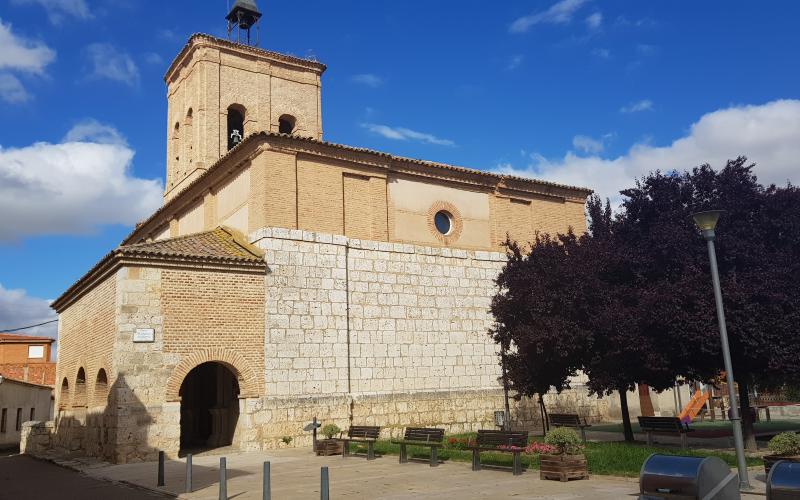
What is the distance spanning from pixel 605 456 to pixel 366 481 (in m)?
4.87

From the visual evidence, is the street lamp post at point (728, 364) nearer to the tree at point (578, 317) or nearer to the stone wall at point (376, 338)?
the tree at point (578, 317)

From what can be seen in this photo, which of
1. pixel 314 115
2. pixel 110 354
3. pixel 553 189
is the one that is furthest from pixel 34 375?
pixel 553 189

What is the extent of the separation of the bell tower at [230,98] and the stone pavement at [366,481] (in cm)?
1489

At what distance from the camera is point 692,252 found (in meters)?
15.3

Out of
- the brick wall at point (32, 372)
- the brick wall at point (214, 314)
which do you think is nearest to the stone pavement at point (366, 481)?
the brick wall at point (214, 314)

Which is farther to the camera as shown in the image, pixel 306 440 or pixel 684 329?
pixel 306 440

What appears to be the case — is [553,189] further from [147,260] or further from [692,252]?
[147,260]

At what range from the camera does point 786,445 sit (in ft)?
33.8

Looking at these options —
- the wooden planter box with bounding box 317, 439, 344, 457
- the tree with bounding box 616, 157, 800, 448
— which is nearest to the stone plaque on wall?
the wooden planter box with bounding box 317, 439, 344, 457

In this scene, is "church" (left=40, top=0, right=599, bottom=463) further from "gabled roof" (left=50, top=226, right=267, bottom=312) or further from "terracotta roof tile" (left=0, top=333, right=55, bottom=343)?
"terracotta roof tile" (left=0, top=333, right=55, bottom=343)

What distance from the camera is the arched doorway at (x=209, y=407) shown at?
63.2 feet

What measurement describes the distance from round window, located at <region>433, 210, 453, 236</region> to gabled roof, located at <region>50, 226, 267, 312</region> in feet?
21.1

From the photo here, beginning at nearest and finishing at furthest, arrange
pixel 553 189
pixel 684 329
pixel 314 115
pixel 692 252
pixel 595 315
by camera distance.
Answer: pixel 684 329 < pixel 692 252 < pixel 595 315 < pixel 553 189 < pixel 314 115

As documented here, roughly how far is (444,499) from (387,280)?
1130 centimetres
